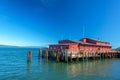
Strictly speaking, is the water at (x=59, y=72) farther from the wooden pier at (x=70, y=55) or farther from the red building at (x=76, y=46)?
the red building at (x=76, y=46)

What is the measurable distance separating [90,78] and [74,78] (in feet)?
8.24

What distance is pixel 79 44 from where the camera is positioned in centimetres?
5053

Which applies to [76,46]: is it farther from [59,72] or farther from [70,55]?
[59,72]

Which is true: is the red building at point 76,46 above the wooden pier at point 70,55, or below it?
above

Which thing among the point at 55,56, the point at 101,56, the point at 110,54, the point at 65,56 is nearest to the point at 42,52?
the point at 55,56

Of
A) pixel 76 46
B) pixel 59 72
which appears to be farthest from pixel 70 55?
pixel 59 72

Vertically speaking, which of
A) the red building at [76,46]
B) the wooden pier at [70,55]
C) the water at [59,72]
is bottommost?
the water at [59,72]

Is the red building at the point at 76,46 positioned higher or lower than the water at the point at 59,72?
higher

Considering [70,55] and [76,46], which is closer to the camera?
[70,55]

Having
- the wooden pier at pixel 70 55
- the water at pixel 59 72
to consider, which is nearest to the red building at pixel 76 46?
the wooden pier at pixel 70 55

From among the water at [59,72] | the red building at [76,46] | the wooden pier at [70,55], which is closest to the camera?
the water at [59,72]

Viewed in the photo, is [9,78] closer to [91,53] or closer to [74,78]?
[74,78]

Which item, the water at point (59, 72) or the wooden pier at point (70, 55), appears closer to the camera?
the water at point (59, 72)

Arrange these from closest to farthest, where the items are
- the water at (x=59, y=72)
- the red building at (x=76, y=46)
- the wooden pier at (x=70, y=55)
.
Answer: the water at (x=59, y=72) → the wooden pier at (x=70, y=55) → the red building at (x=76, y=46)
